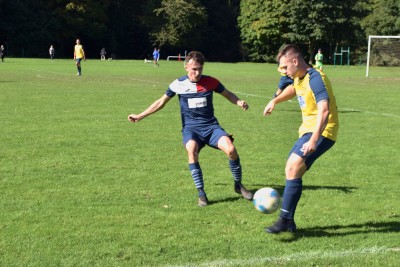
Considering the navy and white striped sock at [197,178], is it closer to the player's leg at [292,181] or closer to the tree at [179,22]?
the player's leg at [292,181]

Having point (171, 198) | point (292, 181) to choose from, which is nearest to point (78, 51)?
point (171, 198)

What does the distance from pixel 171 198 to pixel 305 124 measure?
205cm

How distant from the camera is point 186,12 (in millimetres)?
73375

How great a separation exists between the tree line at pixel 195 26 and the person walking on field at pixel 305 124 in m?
62.1

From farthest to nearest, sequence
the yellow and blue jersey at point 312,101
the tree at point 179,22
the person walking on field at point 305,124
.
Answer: the tree at point 179,22
the yellow and blue jersey at point 312,101
the person walking on field at point 305,124

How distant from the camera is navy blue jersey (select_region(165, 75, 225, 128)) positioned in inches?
282

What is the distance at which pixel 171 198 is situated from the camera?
7000 mm

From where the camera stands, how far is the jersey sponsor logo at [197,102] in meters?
7.16

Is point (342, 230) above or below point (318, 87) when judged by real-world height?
below

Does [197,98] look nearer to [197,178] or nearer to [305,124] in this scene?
[197,178]

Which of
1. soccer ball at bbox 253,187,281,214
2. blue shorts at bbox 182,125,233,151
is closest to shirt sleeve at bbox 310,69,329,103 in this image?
soccer ball at bbox 253,187,281,214

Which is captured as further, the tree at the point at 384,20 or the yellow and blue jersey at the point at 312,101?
the tree at the point at 384,20

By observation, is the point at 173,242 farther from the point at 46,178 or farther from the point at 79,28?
the point at 79,28

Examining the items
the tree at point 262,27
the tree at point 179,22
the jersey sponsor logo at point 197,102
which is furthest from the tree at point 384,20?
the jersey sponsor logo at point 197,102
